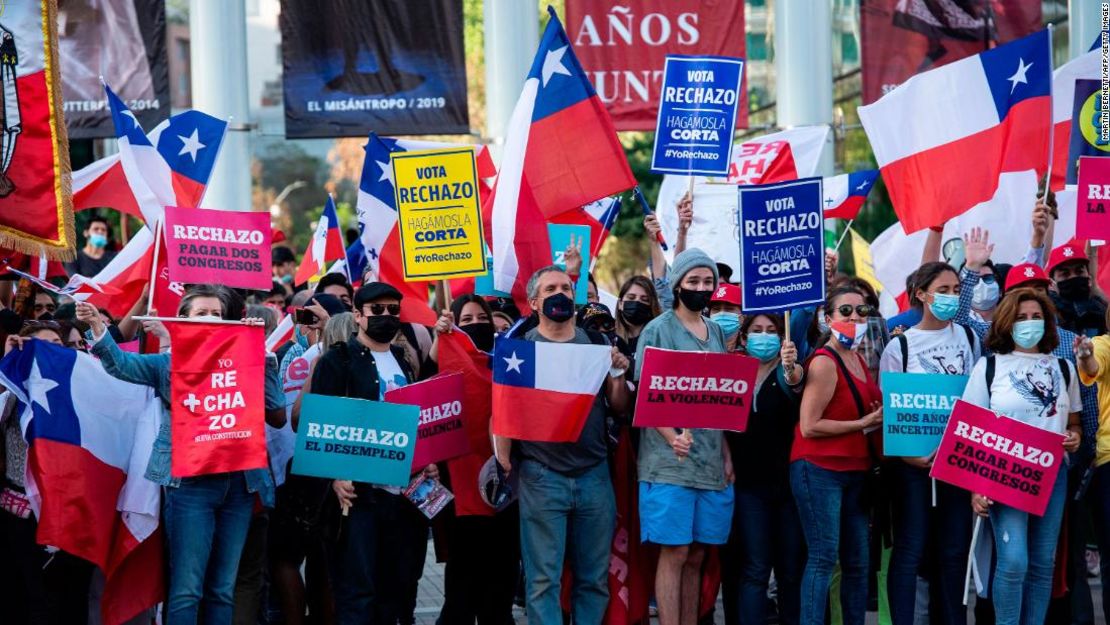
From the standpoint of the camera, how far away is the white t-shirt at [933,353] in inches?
337

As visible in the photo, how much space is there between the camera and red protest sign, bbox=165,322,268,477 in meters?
7.77

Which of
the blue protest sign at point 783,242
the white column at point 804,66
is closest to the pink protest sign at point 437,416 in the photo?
the blue protest sign at point 783,242

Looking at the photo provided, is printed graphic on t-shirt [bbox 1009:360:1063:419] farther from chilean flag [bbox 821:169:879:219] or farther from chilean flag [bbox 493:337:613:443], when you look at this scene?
chilean flag [bbox 821:169:879:219]

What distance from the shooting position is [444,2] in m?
17.0

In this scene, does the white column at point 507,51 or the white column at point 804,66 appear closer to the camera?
the white column at point 507,51

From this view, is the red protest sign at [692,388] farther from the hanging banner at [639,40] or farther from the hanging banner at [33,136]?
the hanging banner at [639,40]

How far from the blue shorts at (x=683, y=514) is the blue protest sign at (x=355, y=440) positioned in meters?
1.29

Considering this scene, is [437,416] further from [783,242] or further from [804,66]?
[804,66]

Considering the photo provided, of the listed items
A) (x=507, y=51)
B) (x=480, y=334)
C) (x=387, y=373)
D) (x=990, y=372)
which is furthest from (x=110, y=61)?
(x=990, y=372)

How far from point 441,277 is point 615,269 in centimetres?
2848

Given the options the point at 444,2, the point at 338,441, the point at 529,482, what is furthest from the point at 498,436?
the point at 444,2

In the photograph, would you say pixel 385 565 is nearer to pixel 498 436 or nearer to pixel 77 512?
pixel 498 436

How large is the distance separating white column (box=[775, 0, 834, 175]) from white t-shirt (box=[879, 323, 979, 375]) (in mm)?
9556

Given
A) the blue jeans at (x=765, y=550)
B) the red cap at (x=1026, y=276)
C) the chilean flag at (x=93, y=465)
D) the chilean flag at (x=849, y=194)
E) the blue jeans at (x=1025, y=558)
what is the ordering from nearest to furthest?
1. the chilean flag at (x=93, y=465)
2. the blue jeans at (x=1025, y=558)
3. the blue jeans at (x=765, y=550)
4. the red cap at (x=1026, y=276)
5. the chilean flag at (x=849, y=194)
